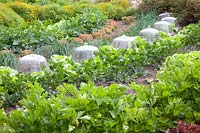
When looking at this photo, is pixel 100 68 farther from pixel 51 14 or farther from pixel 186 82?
A: pixel 51 14

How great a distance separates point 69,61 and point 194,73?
2.28 m

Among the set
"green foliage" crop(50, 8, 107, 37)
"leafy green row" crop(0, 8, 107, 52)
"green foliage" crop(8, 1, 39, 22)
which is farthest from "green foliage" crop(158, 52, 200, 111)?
"green foliage" crop(8, 1, 39, 22)

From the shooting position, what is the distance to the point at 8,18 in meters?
10.5

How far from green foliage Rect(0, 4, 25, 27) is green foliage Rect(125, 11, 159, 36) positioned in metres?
2.76

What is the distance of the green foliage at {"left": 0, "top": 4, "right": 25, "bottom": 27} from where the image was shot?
34.2 feet

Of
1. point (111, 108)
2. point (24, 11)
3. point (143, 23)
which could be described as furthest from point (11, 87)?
point (24, 11)

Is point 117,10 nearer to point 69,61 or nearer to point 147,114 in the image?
point 69,61

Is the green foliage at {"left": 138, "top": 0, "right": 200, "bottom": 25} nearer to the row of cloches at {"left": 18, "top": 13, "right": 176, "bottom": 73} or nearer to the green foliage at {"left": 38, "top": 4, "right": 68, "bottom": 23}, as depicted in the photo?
the green foliage at {"left": 38, "top": 4, "right": 68, "bottom": 23}

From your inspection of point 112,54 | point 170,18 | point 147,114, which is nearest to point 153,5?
point 170,18

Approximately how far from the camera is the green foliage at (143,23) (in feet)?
32.6

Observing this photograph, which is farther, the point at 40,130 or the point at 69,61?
the point at 69,61

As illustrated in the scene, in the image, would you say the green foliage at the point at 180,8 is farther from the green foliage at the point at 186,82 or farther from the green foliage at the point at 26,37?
the green foliage at the point at 186,82

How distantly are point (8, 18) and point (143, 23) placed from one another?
10.9ft

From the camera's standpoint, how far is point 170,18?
37.9ft
